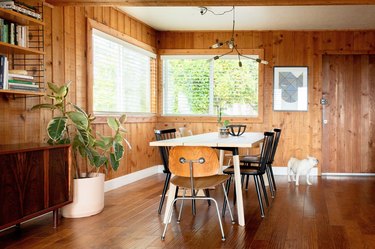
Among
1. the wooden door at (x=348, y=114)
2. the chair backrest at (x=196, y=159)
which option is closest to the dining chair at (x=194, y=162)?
the chair backrest at (x=196, y=159)

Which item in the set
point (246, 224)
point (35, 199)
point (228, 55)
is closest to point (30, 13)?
point (35, 199)

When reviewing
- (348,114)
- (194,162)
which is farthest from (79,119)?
(348,114)

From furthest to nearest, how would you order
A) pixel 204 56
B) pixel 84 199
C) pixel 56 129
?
1. pixel 204 56
2. pixel 84 199
3. pixel 56 129

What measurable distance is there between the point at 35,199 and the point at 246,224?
1817 millimetres

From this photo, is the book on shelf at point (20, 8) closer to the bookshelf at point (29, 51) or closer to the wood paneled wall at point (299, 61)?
the bookshelf at point (29, 51)

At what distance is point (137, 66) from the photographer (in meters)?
6.27

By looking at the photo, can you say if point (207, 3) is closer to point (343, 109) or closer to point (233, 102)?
point (233, 102)

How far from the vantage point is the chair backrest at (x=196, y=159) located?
3.06 metres

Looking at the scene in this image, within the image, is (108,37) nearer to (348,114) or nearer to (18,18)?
(18,18)

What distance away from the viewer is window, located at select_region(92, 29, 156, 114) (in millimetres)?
5054

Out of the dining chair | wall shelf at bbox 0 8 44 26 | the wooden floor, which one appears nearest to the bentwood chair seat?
the dining chair

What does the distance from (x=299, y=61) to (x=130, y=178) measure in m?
3.44

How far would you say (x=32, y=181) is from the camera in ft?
10.3

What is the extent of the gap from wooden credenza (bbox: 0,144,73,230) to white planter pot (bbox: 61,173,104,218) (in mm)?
113
